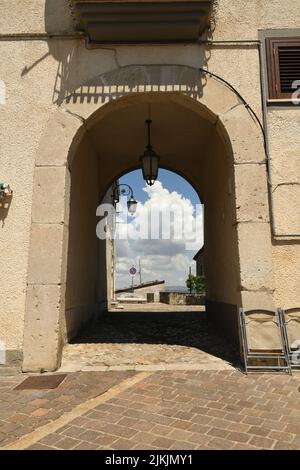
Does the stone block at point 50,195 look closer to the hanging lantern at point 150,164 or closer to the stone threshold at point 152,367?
the stone threshold at point 152,367

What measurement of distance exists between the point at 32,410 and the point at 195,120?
5840 mm

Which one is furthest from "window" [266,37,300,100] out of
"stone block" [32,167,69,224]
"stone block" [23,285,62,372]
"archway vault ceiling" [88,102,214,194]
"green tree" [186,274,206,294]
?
"green tree" [186,274,206,294]

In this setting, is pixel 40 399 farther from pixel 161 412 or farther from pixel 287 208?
pixel 287 208

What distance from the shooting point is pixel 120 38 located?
5.10 meters

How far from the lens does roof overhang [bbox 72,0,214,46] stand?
4.81m

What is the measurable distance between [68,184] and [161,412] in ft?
10.9

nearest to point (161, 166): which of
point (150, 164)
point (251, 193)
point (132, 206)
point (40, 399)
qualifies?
point (132, 206)

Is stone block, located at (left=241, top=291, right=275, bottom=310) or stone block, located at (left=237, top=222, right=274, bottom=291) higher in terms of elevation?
stone block, located at (left=237, top=222, right=274, bottom=291)

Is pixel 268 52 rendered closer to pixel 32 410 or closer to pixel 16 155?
pixel 16 155

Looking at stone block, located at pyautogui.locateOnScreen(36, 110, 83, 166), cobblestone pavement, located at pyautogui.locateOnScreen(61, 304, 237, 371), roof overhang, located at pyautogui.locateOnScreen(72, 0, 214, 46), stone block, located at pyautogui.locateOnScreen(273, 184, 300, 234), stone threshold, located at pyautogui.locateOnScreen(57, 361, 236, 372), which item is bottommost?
stone threshold, located at pyautogui.locateOnScreen(57, 361, 236, 372)

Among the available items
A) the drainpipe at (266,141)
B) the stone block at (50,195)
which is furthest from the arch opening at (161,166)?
the drainpipe at (266,141)

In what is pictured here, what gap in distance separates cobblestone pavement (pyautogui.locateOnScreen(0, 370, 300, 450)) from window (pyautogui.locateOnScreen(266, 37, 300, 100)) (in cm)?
413

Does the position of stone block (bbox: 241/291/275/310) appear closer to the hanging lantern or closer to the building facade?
the building facade

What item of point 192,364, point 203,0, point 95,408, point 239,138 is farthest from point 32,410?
point 203,0
